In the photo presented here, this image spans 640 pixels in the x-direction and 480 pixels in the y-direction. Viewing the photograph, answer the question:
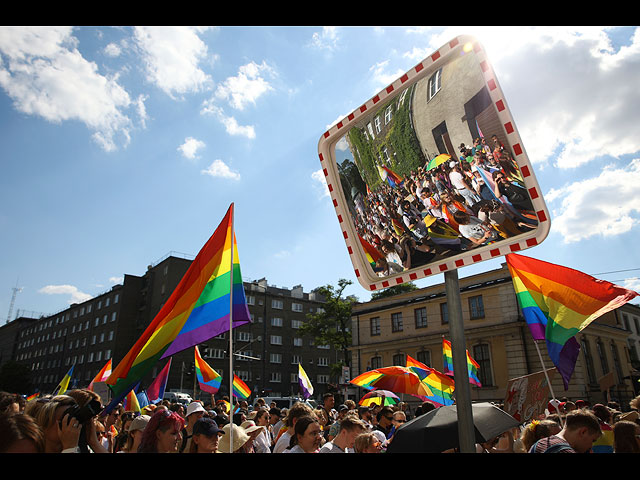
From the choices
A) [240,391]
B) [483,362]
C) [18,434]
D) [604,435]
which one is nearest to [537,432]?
[604,435]

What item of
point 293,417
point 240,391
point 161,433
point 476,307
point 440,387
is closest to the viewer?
point 161,433

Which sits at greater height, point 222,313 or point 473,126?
point 473,126

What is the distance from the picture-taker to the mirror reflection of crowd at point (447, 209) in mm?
2145

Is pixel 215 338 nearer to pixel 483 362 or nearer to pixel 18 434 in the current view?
pixel 483 362

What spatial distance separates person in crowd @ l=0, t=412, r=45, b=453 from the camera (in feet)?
6.75

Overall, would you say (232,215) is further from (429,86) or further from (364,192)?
(429,86)

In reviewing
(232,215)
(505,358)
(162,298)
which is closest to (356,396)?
(505,358)

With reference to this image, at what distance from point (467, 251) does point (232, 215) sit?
4.00m

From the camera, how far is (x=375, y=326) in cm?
3928

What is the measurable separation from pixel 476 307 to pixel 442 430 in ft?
94.7

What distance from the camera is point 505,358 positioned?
94.0 feet

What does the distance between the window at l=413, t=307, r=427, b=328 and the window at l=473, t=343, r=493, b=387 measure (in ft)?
17.3

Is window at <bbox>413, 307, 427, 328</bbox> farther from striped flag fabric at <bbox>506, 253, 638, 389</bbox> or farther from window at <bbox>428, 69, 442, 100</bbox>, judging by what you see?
window at <bbox>428, 69, 442, 100</bbox>

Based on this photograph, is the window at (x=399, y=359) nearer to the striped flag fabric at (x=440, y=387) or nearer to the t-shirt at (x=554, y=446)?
the striped flag fabric at (x=440, y=387)
